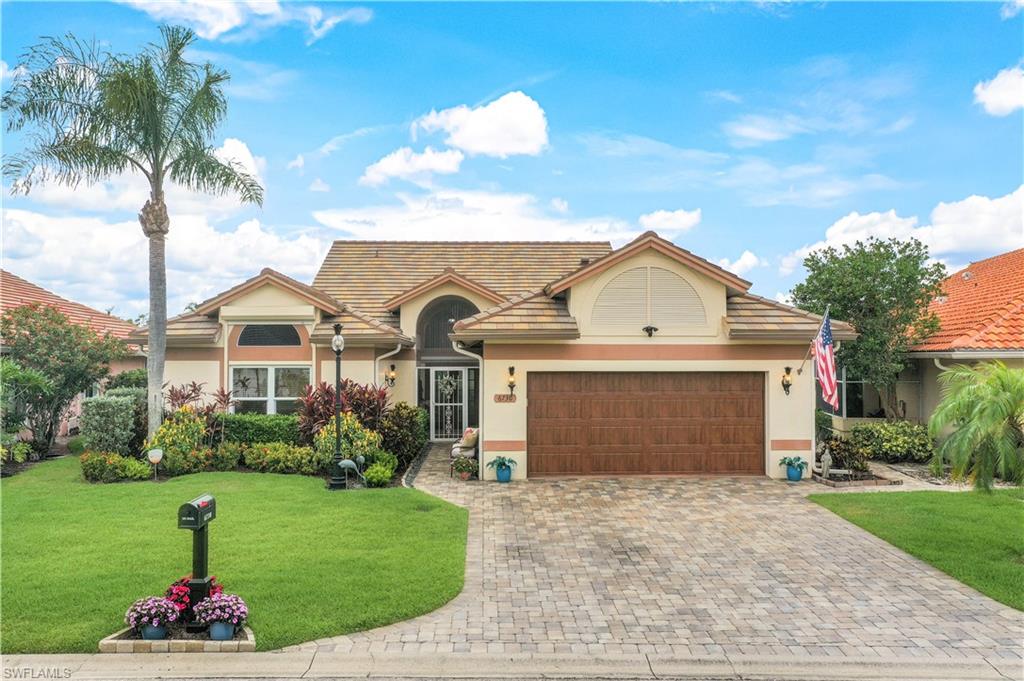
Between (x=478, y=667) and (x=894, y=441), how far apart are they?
47.3ft

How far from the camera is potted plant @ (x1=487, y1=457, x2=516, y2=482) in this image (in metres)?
13.5

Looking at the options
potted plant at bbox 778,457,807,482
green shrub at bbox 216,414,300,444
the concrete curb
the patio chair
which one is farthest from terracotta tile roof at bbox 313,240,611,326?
the concrete curb

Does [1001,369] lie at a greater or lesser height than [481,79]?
lesser

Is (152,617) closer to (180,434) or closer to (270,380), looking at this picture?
(180,434)

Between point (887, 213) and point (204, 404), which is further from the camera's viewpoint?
point (887, 213)

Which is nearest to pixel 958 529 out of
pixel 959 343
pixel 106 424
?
pixel 959 343

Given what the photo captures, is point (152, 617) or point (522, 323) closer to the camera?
point (152, 617)

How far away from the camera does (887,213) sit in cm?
1895

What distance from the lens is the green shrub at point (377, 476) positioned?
12.8 m

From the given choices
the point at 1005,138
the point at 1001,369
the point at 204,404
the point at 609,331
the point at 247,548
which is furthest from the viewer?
the point at 204,404

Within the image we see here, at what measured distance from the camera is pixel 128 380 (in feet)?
62.8

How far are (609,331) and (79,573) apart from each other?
10437 millimetres

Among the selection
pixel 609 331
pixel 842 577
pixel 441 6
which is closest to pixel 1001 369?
pixel 842 577

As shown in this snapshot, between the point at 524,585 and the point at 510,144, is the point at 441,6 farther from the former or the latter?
the point at 524,585
